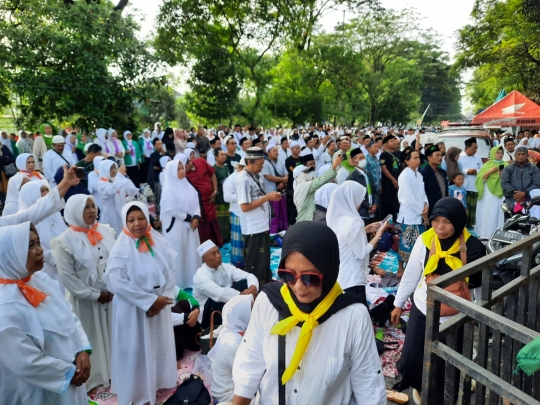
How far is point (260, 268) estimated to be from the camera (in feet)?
16.1

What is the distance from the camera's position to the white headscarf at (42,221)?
404 cm

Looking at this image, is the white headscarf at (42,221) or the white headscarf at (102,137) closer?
the white headscarf at (42,221)

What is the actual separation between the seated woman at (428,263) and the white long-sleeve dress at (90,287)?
2.32m

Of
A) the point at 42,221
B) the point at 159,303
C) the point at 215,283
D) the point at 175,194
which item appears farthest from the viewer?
the point at 175,194

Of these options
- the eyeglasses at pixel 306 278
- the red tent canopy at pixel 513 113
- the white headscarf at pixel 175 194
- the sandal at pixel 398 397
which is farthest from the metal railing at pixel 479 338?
the red tent canopy at pixel 513 113

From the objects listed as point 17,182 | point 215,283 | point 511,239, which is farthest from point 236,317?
point 17,182

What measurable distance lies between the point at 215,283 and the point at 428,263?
1.94 metres

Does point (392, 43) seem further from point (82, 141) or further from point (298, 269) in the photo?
point (298, 269)

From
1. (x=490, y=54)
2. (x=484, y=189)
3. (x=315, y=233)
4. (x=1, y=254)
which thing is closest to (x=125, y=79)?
(x=484, y=189)

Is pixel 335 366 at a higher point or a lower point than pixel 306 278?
lower

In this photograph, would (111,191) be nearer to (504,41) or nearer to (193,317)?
(193,317)

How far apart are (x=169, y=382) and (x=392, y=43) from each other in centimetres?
3634

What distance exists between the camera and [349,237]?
360 centimetres

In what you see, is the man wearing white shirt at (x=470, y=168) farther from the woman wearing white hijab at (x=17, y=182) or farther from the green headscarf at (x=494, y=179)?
the woman wearing white hijab at (x=17, y=182)
